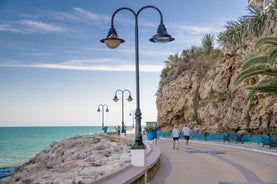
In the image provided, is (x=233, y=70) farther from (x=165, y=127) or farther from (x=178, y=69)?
(x=165, y=127)

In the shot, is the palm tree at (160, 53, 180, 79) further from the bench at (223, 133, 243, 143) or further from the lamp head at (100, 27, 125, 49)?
the lamp head at (100, 27, 125, 49)

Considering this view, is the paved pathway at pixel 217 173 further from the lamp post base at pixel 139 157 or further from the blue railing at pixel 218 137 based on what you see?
the blue railing at pixel 218 137

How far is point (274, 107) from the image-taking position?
99.9ft

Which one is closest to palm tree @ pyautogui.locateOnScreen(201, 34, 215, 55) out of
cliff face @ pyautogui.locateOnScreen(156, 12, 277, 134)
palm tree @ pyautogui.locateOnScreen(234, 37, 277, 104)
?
cliff face @ pyautogui.locateOnScreen(156, 12, 277, 134)

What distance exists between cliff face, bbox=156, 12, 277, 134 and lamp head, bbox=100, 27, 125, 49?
21.2 metres

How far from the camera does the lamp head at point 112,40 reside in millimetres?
11410

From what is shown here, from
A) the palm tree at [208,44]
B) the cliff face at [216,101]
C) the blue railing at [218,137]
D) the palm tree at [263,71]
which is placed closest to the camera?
the palm tree at [263,71]

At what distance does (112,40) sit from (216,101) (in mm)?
32022

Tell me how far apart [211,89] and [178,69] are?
11270 millimetres

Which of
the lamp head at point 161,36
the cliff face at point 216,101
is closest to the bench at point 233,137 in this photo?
the cliff face at point 216,101

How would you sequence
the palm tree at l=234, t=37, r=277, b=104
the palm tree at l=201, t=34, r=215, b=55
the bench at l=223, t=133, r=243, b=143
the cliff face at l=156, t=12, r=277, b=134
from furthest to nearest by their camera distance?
the palm tree at l=201, t=34, r=215, b=55, the cliff face at l=156, t=12, r=277, b=134, the bench at l=223, t=133, r=243, b=143, the palm tree at l=234, t=37, r=277, b=104

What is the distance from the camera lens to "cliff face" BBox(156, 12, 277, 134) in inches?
1291

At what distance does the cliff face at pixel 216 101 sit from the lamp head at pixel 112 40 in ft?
69.4

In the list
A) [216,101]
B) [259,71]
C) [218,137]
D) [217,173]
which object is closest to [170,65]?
[216,101]
